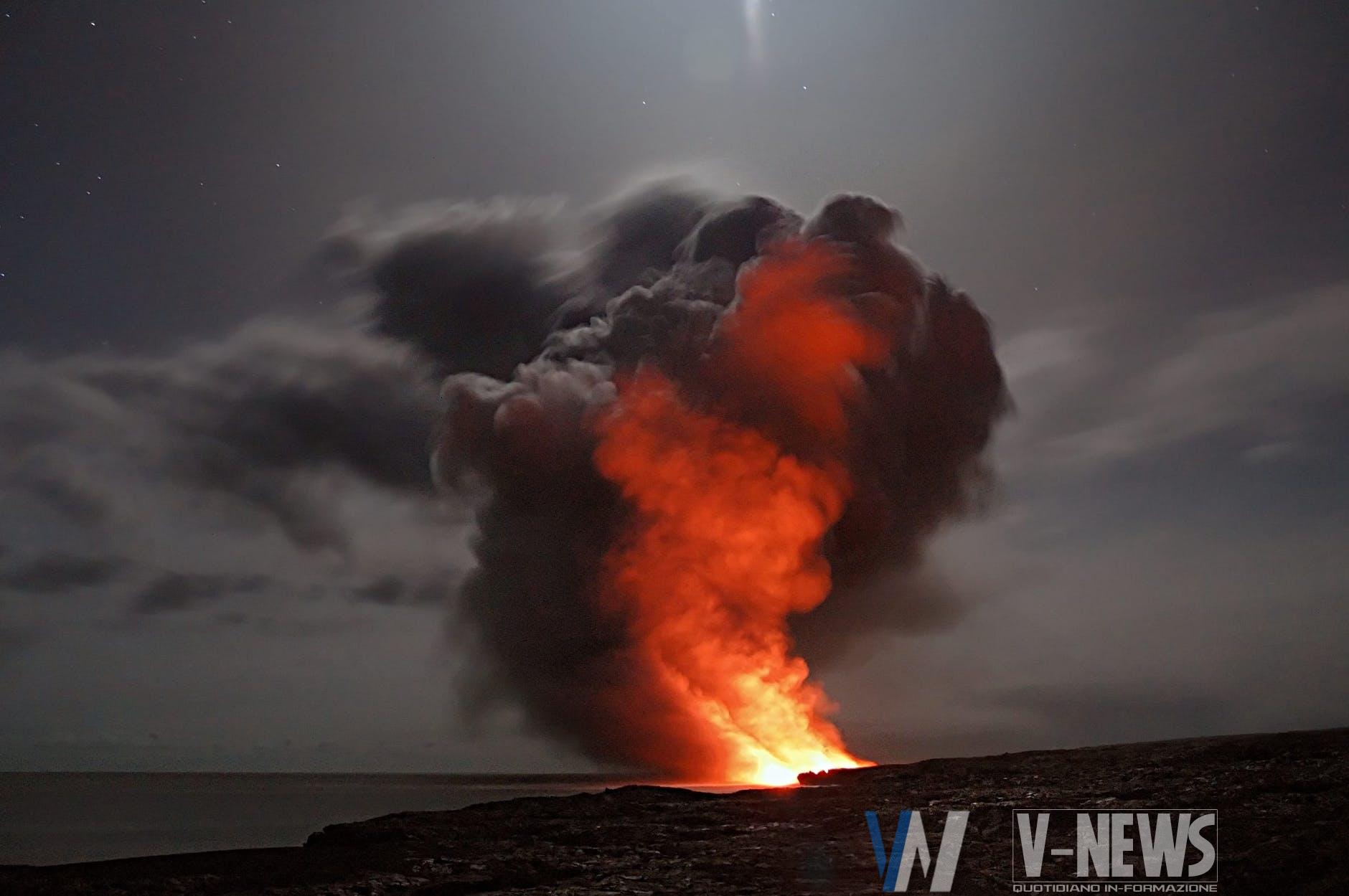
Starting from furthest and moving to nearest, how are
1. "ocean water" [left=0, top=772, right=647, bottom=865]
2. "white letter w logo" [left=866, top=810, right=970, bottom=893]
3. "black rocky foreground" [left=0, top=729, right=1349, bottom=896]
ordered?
"ocean water" [left=0, top=772, right=647, bottom=865], "black rocky foreground" [left=0, top=729, right=1349, bottom=896], "white letter w logo" [left=866, top=810, right=970, bottom=893]

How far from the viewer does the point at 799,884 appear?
19.4m

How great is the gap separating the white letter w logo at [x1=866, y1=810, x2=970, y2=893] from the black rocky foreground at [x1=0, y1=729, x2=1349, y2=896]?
0.29 metres

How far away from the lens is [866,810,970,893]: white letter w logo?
19250 millimetres

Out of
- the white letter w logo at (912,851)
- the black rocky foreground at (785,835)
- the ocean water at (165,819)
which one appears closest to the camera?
the white letter w logo at (912,851)

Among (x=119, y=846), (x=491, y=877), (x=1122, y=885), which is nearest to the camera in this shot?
(x=1122, y=885)

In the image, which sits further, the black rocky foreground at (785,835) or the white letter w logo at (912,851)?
the black rocky foreground at (785,835)

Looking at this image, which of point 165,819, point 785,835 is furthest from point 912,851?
point 165,819

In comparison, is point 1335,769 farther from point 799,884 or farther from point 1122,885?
point 799,884

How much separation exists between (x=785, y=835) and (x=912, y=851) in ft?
12.6

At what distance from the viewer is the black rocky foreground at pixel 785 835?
19500mm

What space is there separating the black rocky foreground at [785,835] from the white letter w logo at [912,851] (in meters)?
0.29

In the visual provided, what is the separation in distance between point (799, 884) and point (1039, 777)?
1264 cm

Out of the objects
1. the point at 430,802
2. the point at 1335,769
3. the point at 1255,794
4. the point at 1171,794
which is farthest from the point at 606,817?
the point at 430,802

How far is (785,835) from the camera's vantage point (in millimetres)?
24281
